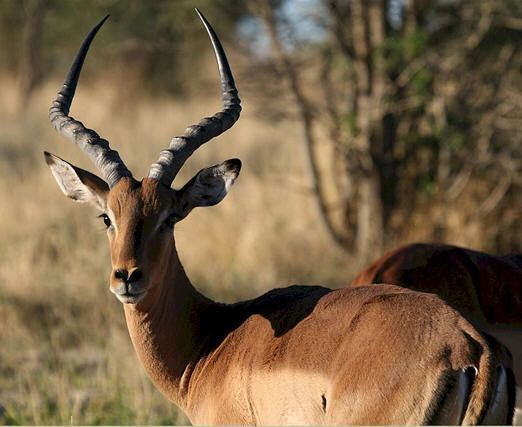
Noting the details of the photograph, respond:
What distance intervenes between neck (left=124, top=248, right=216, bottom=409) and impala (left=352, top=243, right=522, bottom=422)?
54.7 inches

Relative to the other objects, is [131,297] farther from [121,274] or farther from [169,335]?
[169,335]

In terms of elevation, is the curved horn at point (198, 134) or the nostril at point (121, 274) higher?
the curved horn at point (198, 134)

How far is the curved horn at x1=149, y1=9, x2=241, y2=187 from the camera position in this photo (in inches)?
195

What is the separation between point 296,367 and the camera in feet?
13.7

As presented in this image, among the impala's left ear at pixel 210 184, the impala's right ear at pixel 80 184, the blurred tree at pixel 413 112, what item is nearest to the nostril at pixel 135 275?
the impala's right ear at pixel 80 184

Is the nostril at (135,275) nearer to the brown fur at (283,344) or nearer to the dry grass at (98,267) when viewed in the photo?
the brown fur at (283,344)

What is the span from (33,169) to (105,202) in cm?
1057

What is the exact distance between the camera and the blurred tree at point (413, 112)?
10.2 m

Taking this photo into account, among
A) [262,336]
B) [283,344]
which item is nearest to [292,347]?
[283,344]

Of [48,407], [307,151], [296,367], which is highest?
[307,151]

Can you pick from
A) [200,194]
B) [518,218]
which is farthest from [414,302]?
[518,218]

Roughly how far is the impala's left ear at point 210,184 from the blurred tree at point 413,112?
4.87m

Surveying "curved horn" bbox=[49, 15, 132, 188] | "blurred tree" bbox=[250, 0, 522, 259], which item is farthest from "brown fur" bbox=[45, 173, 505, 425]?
"blurred tree" bbox=[250, 0, 522, 259]

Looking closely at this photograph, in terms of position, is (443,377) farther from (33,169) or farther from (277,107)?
(33,169)
